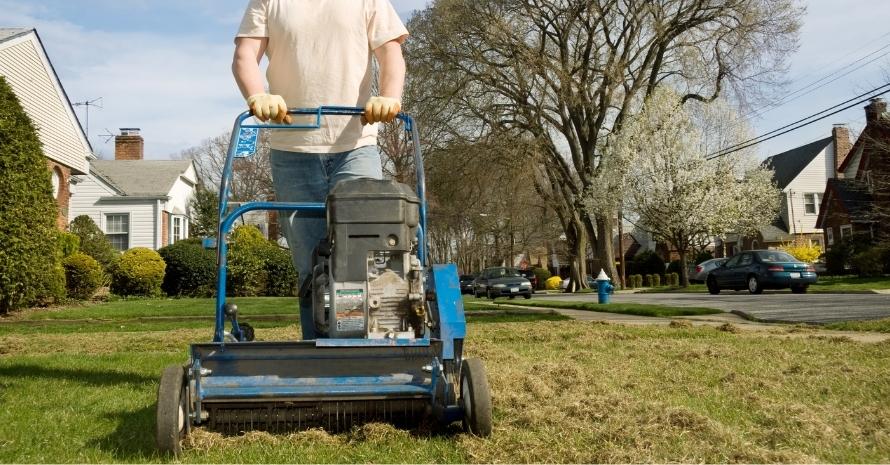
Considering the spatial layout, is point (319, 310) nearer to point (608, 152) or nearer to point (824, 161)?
point (608, 152)

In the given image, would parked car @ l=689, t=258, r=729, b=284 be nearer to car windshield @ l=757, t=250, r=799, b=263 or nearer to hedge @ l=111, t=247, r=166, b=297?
car windshield @ l=757, t=250, r=799, b=263

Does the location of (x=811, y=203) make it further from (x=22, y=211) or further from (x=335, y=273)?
(x=335, y=273)

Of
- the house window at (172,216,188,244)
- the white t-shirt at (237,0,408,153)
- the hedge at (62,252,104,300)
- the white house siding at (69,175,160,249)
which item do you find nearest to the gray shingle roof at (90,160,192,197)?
the white house siding at (69,175,160,249)

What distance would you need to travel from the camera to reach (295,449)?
110 inches

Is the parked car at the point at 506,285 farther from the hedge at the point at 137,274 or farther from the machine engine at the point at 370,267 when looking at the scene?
the machine engine at the point at 370,267

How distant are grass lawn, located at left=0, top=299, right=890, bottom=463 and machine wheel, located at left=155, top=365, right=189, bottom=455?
3.4 inches

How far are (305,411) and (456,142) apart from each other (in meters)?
26.0

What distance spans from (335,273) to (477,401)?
0.75 m

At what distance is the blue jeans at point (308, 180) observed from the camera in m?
3.69

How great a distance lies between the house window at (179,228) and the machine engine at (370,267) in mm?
31036

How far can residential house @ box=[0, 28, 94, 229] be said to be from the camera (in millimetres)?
19828

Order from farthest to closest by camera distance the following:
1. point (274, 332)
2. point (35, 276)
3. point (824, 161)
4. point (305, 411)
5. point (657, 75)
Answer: point (824, 161), point (657, 75), point (35, 276), point (274, 332), point (305, 411)

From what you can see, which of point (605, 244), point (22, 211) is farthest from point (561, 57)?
point (22, 211)

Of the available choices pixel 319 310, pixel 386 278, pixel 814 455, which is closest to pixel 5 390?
pixel 319 310
